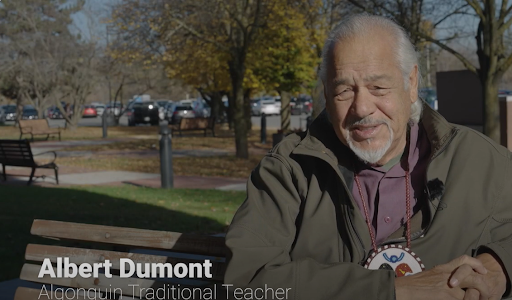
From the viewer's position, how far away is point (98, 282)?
3.32 metres

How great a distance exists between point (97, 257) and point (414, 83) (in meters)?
1.62

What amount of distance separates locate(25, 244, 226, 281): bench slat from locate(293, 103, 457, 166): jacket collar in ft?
2.16

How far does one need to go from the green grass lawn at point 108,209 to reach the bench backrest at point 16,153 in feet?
3.40

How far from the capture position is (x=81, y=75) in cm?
3619

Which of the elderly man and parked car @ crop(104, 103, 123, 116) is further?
parked car @ crop(104, 103, 123, 116)

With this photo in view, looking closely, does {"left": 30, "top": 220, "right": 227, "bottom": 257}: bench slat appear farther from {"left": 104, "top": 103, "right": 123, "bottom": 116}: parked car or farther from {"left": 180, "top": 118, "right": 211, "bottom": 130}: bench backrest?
{"left": 104, "top": 103, "right": 123, "bottom": 116}: parked car

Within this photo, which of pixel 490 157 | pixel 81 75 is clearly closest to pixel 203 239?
pixel 490 157

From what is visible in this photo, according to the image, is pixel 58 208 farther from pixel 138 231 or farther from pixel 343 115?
pixel 343 115

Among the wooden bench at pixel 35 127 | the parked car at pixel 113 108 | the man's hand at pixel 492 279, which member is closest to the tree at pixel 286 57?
the wooden bench at pixel 35 127

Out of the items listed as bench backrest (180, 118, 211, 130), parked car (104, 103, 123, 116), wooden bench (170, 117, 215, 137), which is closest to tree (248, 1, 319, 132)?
wooden bench (170, 117, 215, 137)

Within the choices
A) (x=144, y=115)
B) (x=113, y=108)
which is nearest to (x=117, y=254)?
(x=144, y=115)

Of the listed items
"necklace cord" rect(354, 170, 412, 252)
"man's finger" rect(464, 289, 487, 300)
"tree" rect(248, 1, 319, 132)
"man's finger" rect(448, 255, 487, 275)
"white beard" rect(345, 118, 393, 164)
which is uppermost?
"tree" rect(248, 1, 319, 132)

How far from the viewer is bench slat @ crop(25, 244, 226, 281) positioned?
9.96ft

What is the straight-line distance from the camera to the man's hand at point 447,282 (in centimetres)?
247
